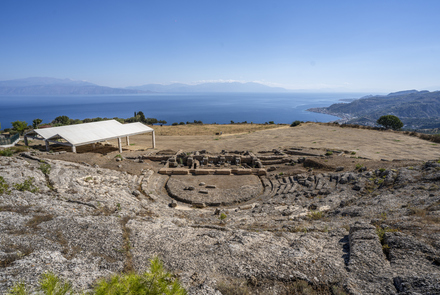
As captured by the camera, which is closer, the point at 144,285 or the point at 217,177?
the point at 144,285

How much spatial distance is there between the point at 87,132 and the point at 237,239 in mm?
21519

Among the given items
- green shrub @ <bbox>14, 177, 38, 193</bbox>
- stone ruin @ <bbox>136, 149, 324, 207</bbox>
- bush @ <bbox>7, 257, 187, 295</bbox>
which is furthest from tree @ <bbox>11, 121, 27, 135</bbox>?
bush @ <bbox>7, 257, 187, 295</bbox>

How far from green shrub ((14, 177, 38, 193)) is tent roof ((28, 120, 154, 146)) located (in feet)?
34.1

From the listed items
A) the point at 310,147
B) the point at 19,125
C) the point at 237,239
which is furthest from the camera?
the point at 19,125

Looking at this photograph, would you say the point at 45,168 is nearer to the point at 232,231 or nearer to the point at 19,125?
the point at 232,231

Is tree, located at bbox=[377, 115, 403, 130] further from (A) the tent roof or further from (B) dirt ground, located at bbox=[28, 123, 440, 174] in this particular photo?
(A) the tent roof

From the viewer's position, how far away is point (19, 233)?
6.88 m

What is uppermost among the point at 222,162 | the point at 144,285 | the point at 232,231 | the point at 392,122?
the point at 144,285

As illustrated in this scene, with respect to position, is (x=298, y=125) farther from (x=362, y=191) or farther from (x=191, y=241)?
(x=191, y=241)

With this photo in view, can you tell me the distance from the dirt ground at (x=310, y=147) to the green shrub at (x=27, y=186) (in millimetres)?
7345

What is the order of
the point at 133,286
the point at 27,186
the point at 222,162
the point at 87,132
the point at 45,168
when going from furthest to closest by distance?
the point at 222,162 → the point at 87,132 → the point at 45,168 → the point at 27,186 → the point at 133,286

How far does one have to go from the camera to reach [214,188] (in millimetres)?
17516

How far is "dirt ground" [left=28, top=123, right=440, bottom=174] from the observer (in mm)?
20188

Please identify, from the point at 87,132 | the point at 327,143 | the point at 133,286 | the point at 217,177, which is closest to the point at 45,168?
the point at 87,132
